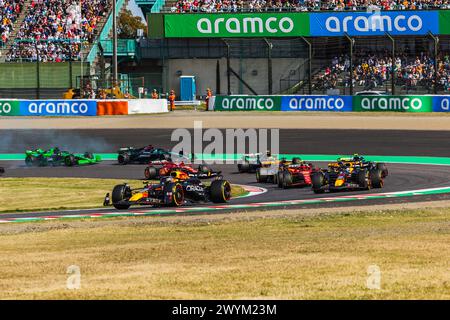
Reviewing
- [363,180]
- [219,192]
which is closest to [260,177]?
[363,180]

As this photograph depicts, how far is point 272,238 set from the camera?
52.1 ft

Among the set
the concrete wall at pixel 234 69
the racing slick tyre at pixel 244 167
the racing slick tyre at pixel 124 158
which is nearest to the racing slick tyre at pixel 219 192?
the racing slick tyre at pixel 244 167

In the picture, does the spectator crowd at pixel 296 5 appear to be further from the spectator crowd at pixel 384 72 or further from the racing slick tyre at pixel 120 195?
the racing slick tyre at pixel 120 195

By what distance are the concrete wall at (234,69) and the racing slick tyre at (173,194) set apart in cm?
3683

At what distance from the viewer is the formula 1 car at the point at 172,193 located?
75.6 ft

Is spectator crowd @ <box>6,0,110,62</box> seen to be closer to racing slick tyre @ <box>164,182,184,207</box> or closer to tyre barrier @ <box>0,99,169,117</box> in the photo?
tyre barrier @ <box>0,99,169,117</box>

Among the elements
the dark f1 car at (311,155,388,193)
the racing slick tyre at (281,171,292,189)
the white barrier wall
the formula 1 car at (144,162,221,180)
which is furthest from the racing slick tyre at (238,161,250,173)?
the white barrier wall

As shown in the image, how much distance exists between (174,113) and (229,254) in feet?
136

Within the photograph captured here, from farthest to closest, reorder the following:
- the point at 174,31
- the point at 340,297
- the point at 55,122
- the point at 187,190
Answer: the point at 174,31
the point at 55,122
the point at 187,190
the point at 340,297

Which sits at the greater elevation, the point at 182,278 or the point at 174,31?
the point at 174,31

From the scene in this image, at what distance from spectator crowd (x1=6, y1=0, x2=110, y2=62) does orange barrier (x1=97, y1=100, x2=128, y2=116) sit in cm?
1343

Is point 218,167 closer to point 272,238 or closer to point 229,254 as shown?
point 272,238

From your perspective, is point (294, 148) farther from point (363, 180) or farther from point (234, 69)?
point (234, 69)
